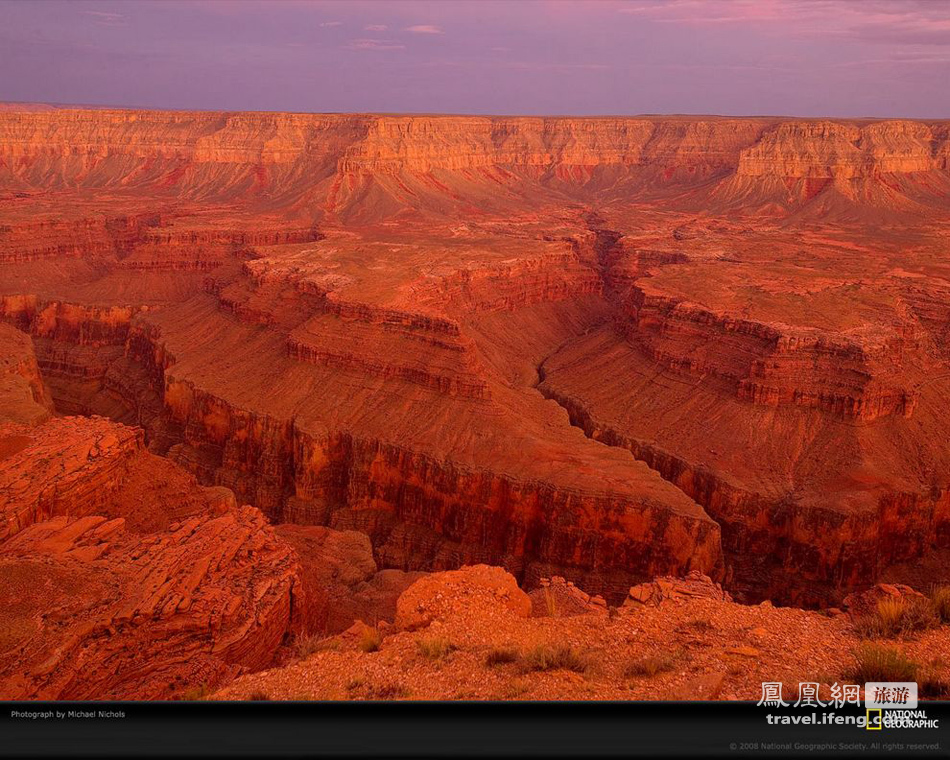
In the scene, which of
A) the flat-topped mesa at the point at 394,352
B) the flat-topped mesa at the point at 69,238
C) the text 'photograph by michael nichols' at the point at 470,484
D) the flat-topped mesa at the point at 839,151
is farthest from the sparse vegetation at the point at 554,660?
the flat-topped mesa at the point at 839,151

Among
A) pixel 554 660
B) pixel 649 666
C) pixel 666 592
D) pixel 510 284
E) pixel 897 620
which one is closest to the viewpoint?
pixel 649 666

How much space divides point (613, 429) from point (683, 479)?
23.3 ft

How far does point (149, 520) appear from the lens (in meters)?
29.1

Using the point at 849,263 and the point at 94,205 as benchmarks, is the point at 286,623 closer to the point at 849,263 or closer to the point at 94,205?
the point at 849,263

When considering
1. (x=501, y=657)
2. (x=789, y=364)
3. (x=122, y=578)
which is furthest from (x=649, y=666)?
(x=789, y=364)

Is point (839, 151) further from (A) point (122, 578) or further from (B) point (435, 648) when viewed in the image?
(B) point (435, 648)

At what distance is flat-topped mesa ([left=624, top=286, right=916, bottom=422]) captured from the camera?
51438mm

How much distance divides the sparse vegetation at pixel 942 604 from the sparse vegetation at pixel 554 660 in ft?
25.3

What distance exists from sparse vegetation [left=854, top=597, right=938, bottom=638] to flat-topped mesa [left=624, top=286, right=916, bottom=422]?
124 ft

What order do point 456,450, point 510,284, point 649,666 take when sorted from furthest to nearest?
point 510,284
point 456,450
point 649,666

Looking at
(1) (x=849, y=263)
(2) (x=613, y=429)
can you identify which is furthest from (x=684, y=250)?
(2) (x=613, y=429)

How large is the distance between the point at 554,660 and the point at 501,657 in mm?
1079

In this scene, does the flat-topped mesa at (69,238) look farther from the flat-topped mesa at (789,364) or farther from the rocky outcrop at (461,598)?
the rocky outcrop at (461,598)

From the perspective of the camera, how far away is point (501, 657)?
14.6 meters
